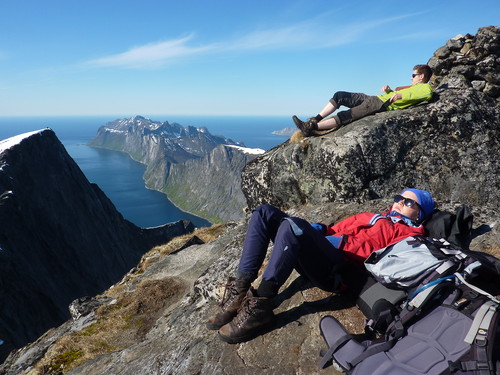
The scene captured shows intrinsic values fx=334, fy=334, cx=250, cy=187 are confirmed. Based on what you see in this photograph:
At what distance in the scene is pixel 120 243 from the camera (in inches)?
3846

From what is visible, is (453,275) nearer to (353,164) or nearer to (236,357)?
(236,357)

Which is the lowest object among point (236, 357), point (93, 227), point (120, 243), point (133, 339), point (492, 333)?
point (120, 243)

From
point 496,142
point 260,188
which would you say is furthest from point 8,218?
point 496,142

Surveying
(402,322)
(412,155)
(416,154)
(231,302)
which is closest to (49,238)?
(412,155)

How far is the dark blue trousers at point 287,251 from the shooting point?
6527mm

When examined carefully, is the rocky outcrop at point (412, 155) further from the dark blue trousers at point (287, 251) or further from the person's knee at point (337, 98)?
the dark blue trousers at point (287, 251)

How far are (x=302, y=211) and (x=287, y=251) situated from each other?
748 centimetres

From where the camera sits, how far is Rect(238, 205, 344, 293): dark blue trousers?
6527mm

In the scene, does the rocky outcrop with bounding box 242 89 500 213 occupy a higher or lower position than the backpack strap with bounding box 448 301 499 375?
higher

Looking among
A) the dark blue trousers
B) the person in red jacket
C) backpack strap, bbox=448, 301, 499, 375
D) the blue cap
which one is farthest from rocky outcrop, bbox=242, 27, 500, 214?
backpack strap, bbox=448, 301, 499, 375

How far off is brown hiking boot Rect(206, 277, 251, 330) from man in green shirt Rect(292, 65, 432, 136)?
31.1ft

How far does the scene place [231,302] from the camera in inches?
269

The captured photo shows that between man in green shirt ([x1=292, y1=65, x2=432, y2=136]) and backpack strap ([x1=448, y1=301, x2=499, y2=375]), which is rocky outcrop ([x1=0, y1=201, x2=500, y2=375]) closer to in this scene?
backpack strap ([x1=448, y1=301, x2=499, y2=375])

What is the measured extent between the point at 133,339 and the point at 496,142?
15417 millimetres
